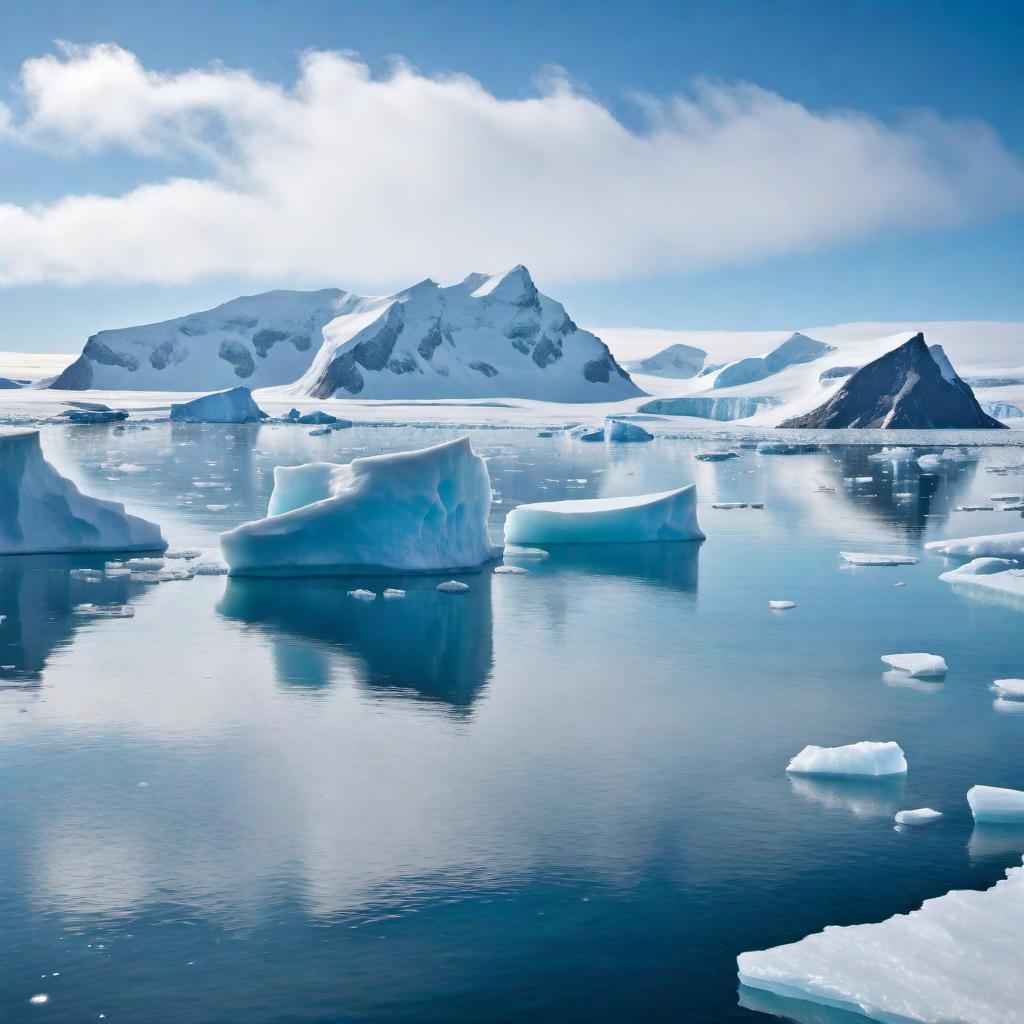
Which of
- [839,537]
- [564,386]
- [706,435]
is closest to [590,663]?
[839,537]

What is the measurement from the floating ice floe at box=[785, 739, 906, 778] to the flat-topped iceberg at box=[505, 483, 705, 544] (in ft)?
31.6

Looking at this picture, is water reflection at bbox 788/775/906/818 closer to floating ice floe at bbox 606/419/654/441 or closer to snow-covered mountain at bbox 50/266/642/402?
floating ice floe at bbox 606/419/654/441

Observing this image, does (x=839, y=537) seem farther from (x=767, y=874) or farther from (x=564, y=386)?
(x=564, y=386)

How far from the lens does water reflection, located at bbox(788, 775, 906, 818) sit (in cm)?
661

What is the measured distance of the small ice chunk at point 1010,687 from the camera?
885cm

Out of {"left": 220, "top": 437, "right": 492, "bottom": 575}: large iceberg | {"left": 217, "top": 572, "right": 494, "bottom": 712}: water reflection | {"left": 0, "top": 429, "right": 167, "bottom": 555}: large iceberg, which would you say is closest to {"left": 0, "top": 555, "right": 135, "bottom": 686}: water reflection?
{"left": 0, "top": 429, "right": 167, "bottom": 555}: large iceberg

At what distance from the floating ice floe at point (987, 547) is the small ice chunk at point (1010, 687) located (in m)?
6.97

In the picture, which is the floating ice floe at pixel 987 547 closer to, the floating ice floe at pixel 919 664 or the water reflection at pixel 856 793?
the floating ice floe at pixel 919 664

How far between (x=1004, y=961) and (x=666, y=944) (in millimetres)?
1341

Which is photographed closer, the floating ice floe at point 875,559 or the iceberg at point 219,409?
the floating ice floe at point 875,559

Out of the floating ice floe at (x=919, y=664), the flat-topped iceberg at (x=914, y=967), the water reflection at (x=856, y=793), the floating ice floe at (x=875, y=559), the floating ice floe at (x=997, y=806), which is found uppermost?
the floating ice floe at (x=875, y=559)

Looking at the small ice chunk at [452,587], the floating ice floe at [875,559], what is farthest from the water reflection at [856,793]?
the floating ice floe at [875,559]

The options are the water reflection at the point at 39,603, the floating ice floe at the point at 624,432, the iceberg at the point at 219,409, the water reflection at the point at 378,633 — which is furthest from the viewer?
the iceberg at the point at 219,409

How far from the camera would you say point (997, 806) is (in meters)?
6.39
